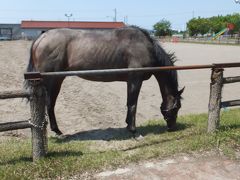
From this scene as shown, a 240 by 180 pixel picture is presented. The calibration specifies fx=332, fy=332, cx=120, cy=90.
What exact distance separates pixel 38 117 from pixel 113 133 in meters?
2.18

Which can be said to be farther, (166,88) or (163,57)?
(166,88)

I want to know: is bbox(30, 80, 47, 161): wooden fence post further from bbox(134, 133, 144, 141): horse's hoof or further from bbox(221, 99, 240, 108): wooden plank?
bbox(221, 99, 240, 108): wooden plank

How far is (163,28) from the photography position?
95938 mm

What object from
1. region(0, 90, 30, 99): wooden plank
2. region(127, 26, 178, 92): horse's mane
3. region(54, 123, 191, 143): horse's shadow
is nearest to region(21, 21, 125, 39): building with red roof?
region(54, 123, 191, 143): horse's shadow

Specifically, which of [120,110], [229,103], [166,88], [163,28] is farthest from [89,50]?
[163,28]

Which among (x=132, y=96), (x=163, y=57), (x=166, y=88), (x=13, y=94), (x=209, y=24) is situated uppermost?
(x=209, y=24)

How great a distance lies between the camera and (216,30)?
96688 millimetres

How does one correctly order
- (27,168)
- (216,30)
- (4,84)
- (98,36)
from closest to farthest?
(27,168) → (98,36) → (4,84) → (216,30)

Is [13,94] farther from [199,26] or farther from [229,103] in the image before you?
[199,26]

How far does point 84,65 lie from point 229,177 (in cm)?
283

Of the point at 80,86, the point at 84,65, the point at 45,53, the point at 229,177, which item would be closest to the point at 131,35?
the point at 84,65

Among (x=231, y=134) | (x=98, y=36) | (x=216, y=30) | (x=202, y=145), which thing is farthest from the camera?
(x=216, y=30)

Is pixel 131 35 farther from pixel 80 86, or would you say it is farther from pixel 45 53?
pixel 80 86

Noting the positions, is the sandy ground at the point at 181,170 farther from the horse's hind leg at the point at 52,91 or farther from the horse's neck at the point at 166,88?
the horse's hind leg at the point at 52,91
